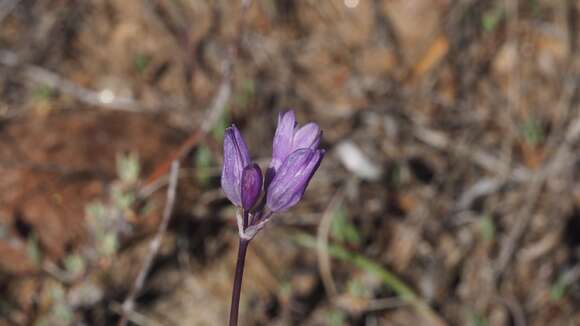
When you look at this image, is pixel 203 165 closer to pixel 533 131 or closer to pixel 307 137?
pixel 533 131

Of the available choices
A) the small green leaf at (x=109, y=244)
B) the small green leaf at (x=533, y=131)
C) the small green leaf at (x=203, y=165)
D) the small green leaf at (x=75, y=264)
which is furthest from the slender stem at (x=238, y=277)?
the small green leaf at (x=533, y=131)

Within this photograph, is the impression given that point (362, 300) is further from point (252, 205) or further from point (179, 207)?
point (252, 205)

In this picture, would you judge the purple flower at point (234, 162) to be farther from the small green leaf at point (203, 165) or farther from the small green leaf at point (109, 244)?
the small green leaf at point (203, 165)

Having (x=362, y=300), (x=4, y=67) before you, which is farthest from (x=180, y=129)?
(x=362, y=300)

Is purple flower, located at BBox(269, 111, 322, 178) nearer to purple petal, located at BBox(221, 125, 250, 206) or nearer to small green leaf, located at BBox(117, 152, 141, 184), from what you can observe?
purple petal, located at BBox(221, 125, 250, 206)

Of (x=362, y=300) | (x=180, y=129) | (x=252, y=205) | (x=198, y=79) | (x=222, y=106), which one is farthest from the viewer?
(x=198, y=79)

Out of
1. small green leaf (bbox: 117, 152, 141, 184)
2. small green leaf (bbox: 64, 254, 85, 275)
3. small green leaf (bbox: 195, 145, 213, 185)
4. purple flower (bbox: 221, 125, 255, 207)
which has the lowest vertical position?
purple flower (bbox: 221, 125, 255, 207)

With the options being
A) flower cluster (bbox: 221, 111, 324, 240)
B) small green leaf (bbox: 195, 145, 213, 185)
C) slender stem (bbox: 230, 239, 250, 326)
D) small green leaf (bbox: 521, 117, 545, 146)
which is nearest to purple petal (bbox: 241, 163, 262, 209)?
flower cluster (bbox: 221, 111, 324, 240)

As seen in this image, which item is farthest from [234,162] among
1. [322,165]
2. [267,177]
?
[322,165]
